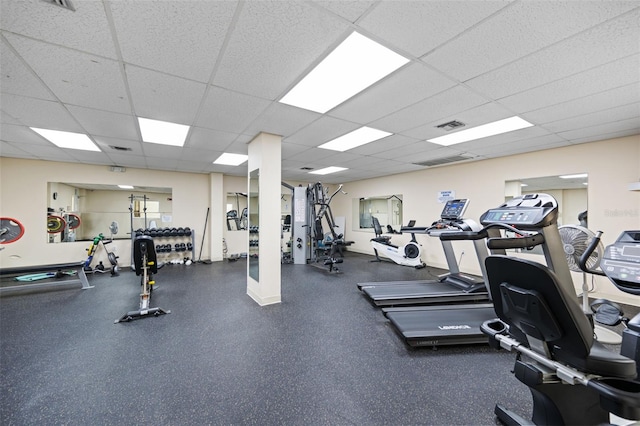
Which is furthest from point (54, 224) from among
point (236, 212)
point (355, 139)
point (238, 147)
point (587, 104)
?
point (587, 104)

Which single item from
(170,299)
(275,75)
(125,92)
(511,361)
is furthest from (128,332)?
(511,361)

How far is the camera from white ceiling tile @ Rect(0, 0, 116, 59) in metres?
1.32

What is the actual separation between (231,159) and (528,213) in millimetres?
4795

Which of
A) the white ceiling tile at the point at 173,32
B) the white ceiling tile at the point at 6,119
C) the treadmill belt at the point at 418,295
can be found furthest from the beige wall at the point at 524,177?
the white ceiling tile at the point at 6,119

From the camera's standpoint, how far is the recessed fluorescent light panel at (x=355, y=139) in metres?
3.36

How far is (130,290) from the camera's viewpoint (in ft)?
13.6

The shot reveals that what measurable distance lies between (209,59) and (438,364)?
3095 millimetres

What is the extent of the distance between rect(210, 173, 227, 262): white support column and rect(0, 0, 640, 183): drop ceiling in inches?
130

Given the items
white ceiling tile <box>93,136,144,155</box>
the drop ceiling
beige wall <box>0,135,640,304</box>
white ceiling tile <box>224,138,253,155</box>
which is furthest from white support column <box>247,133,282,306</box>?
beige wall <box>0,135,640,304</box>

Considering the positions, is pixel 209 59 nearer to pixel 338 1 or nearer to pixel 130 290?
pixel 338 1

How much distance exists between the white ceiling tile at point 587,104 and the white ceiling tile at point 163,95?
11.5 feet

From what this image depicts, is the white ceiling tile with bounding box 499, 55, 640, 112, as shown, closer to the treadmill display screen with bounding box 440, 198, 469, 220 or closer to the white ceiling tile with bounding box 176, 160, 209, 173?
the treadmill display screen with bounding box 440, 198, 469, 220

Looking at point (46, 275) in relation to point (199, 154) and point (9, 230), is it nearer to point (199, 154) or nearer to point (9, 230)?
point (9, 230)

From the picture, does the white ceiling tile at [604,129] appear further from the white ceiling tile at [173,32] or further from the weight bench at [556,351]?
the white ceiling tile at [173,32]
